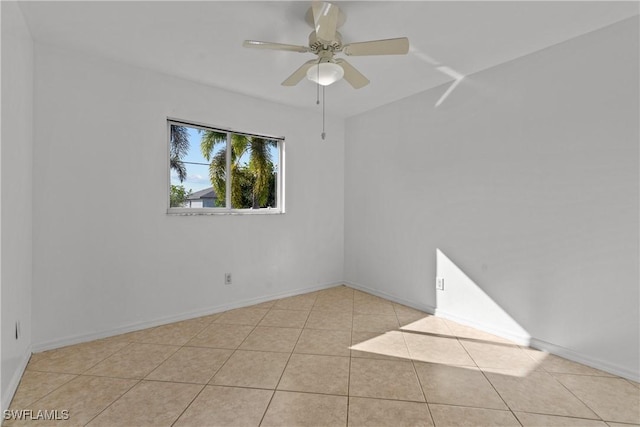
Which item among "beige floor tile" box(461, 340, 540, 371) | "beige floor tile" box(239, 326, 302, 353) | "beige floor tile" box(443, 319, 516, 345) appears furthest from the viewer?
"beige floor tile" box(443, 319, 516, 345)

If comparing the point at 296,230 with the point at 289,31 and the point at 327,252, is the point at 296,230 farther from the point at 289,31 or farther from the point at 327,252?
the point at 289,31

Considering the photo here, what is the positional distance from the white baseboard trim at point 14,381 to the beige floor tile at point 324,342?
5.49 feet

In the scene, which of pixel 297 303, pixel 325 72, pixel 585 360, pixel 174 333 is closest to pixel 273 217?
pixel 297 303

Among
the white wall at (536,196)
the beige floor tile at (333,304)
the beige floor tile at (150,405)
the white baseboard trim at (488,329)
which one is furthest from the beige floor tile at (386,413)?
the beige floor tile at (333,304)

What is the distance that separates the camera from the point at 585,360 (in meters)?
2.19

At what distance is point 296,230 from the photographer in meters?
3.83

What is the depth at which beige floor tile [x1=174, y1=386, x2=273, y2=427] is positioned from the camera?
1.58 metres

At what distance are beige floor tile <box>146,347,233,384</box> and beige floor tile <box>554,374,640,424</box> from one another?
2298 mm

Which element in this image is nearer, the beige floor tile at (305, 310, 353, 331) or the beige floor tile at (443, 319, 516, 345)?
the beige floor tile at (443, 319, 516, 345)

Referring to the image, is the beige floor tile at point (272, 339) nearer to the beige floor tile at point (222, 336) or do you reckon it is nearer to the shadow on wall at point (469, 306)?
the beige floor tile at point (222, 336)

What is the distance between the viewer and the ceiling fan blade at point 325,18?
5.57ft

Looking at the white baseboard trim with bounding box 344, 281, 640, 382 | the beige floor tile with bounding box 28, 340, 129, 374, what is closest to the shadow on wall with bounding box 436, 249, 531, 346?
the white baseboard trim with bounding box 344, 281, 640, 382

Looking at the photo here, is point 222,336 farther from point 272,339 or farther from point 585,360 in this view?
point 585,360

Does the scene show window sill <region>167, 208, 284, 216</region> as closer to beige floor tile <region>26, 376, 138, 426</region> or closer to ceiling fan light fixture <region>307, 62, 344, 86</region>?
beige floor tile <region>26, 376, 138, 426</region>
